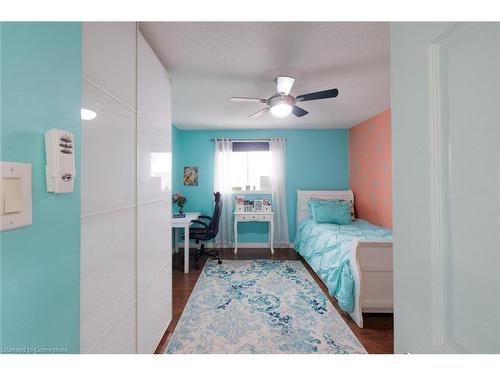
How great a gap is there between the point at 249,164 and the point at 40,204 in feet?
13.6

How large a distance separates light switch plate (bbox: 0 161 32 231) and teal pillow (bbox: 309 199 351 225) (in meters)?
3.75

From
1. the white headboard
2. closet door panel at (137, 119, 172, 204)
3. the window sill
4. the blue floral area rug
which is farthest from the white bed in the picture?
the window sill

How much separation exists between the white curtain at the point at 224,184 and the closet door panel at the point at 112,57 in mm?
3137

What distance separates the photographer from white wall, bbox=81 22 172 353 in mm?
958

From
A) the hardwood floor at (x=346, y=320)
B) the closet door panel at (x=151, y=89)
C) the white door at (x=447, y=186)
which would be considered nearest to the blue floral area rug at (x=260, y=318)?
the hardwood floor at (x=346, y=320)

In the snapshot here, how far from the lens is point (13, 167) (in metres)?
0.51

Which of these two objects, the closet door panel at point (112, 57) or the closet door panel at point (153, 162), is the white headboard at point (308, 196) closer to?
the closet door panel at point (153, 162)

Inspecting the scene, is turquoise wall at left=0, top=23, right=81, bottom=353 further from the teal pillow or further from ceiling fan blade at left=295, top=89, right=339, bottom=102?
the teal pillow

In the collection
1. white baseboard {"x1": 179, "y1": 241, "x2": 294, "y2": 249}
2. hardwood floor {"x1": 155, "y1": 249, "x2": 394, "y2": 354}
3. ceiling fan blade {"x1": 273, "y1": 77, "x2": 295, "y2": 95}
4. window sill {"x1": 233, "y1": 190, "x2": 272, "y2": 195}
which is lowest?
hardwood floor {"x1": 155, "y1": 249, "x2": 394, "y2": 354}

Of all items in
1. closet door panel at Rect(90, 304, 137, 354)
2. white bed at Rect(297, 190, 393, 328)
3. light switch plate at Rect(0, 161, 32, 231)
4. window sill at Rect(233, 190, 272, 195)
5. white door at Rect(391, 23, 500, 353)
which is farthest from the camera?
window sill at Rect(233, 190, 272, 195)

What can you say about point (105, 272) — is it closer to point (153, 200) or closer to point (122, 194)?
point (122, 194)

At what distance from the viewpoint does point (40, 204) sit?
0.59 m
